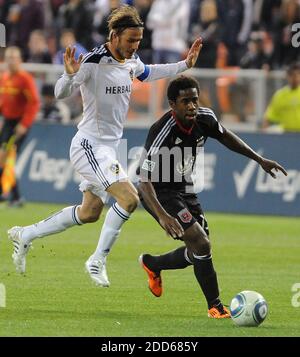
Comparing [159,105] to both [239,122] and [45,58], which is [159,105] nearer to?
[239,122]

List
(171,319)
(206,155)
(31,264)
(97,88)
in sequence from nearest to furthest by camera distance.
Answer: (171,319)
(97,88)
(31,264)
(206,155)

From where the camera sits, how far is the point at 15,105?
788 inches

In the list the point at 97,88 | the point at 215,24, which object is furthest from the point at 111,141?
the point at 215,24

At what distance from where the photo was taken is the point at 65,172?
2073 cm

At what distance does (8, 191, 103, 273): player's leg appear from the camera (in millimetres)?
11016

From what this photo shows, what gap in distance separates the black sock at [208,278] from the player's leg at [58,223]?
1606mm

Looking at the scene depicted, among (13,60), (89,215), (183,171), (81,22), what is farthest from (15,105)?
(183,171)

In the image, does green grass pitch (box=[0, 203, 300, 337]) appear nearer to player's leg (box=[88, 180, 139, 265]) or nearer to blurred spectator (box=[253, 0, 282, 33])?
player's leg (box=[88, 180, 139, 265])

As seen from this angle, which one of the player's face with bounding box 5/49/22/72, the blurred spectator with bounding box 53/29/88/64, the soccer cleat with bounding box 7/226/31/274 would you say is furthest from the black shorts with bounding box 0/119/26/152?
the soccer cleat with bounding box 7/226/31/274

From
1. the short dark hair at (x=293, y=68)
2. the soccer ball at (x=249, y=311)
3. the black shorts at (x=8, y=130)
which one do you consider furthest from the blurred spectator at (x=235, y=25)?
the soccer ball at (x=249, y=311)

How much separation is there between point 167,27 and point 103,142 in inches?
443

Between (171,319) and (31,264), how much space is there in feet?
12.7

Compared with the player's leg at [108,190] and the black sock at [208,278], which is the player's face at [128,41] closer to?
the player's leg at [108,190]

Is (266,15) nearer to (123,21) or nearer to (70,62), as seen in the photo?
(123,21)
